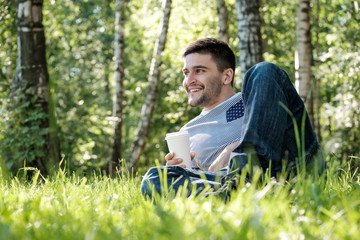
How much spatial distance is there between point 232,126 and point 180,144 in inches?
29.6

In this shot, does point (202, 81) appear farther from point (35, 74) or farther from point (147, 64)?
point (147, 64)

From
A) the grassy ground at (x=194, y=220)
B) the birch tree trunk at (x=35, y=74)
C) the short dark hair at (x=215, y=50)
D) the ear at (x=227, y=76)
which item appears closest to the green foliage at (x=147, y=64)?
the birch tree trunk at (x=35, y=74)

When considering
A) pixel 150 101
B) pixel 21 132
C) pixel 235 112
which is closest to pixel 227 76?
pixel 235 112

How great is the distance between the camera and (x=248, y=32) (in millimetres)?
7016

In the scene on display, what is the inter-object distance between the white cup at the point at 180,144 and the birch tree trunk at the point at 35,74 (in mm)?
3758

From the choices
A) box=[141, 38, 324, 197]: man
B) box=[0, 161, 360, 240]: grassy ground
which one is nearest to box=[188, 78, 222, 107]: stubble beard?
box=[141, 38, 324, 197]: man

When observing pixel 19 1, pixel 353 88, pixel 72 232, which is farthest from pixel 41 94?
pixel 353 88

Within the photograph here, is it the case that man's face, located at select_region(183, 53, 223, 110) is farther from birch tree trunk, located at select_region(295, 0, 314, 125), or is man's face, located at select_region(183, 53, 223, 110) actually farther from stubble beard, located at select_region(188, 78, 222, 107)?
birch tree trunk, located at select_region(295, 0, 314, 125)

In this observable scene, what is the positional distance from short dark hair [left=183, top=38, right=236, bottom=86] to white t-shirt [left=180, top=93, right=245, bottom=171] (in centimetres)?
68

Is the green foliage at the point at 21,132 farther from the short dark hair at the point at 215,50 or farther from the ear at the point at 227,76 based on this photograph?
the ear at the point at 227,76

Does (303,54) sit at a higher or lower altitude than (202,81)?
higher

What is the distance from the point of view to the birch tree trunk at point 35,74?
677 centimetres

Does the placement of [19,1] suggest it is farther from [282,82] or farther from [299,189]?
[299,189]

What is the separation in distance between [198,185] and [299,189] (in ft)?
2.53
